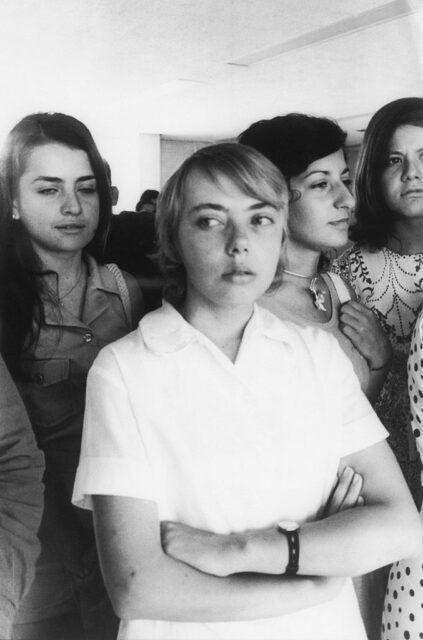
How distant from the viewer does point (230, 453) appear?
94cm

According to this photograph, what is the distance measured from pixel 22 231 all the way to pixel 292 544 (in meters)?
0.64

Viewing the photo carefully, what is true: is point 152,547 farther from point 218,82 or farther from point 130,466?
point 218,82

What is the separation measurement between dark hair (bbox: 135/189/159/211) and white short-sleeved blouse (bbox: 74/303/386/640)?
0.27m

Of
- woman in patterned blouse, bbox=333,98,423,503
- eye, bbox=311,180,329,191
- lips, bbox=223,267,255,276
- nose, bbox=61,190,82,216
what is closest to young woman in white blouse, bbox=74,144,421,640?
lips, bbox=223,267,255,276

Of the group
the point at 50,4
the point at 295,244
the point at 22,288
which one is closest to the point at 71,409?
the point at 22,288

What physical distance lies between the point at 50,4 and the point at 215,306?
56 centimetres

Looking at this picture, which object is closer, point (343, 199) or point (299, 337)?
point (299, 337)

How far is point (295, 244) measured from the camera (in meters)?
1.31

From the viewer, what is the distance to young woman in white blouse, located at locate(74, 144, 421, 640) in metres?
0.85

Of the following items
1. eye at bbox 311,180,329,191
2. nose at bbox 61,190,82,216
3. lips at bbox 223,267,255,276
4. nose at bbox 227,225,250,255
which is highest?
eye at bbox 311,180,329,191

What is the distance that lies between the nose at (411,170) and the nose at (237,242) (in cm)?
56

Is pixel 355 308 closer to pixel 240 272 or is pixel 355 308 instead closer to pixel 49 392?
pixel 240 272

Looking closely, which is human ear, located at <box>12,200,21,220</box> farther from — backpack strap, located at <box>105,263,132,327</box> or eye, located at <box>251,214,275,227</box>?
eye, located at <box>251,214,275,227</box>

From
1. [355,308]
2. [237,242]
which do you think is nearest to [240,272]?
[237,242]
